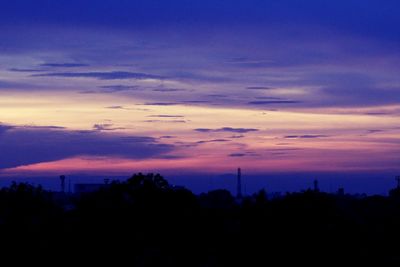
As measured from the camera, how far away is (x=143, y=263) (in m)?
36.9

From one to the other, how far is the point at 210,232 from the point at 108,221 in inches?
174

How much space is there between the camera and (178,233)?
43.3 m

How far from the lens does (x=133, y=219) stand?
142ft

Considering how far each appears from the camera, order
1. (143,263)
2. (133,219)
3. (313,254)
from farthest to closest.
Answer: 1. (133,219)
2. (313,254)
3. (143,263)

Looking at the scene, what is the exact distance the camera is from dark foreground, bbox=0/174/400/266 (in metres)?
40.6

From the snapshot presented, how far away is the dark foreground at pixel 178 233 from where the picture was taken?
133 feet

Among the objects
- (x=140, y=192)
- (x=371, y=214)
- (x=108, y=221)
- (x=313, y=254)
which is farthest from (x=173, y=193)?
(x=371, y=214)

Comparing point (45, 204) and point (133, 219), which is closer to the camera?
point (133, 219)

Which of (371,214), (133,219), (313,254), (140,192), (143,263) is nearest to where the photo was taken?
(143,263)

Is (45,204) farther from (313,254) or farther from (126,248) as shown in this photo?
(313,254)

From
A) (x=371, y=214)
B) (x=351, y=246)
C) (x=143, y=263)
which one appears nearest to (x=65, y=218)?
(x=143, y=263)

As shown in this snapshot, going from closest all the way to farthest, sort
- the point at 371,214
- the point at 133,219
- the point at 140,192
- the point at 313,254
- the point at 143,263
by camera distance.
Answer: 1. the point at 143,263
2. the point at 313,254
3. the point at 133,219
4. the point at 140,192
5. the point at 371,214

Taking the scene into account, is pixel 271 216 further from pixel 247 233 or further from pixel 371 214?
pixel 371 214

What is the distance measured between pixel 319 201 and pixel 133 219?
7.76 m
